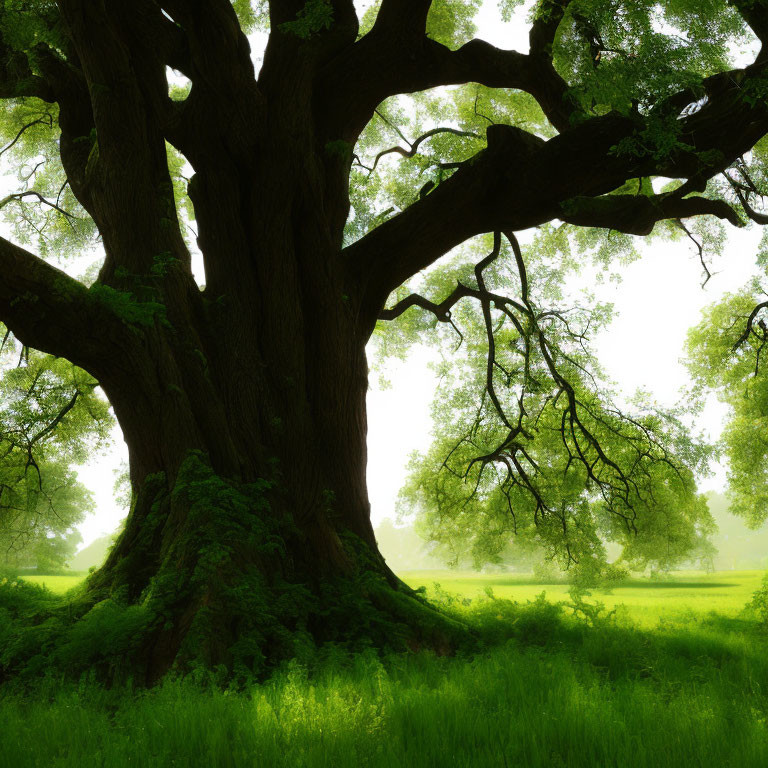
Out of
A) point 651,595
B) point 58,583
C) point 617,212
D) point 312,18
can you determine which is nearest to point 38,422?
point 312,18

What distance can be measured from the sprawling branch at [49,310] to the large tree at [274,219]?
0.02 metres

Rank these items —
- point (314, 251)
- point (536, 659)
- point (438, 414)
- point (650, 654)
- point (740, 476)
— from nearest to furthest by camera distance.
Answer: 1. point (536, 659)
2. point (650, 654)
3. point (314, 251)
4. point (438, 414)
5. point (740, 476)

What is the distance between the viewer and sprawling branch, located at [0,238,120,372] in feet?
16.8

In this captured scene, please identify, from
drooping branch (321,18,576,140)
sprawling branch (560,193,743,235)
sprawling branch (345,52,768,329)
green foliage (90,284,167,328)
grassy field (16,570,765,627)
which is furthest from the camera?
grassy field (16,570,765,627)

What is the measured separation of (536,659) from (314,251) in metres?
5.32

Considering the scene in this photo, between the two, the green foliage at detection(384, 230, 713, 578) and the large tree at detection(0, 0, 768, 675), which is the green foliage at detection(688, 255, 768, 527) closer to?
the green foliage at detection(384, 230, 713, 578)

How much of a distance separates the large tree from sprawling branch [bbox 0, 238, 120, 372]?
0.02 meters

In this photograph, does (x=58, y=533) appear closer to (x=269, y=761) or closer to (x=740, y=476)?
(x=740, y=476)

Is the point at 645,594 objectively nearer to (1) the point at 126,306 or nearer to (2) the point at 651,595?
(2) the point at 651,595

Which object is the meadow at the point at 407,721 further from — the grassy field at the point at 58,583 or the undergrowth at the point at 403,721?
the grassy field at the point at 58,583

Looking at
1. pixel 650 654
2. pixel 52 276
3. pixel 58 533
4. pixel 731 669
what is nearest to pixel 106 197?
pixel 52 276

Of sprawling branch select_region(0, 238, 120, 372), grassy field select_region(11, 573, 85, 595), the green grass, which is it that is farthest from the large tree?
grassy field select_region(11, 573, 85, 595)

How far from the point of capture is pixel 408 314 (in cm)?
1455

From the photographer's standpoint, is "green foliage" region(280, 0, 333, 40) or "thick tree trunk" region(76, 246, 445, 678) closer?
"thick tree trunk" region(76, 246, 445, 678)
